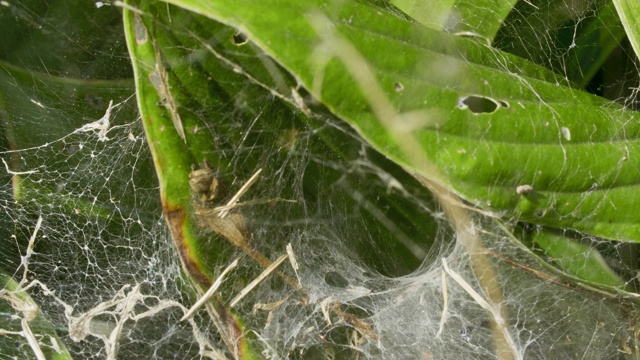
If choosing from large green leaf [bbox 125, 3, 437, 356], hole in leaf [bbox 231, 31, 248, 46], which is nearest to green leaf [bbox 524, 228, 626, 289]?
large green leaf [bbox 125, 3, 437, 356]

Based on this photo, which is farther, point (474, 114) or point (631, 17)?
point (631, 17)

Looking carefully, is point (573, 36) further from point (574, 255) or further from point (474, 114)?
point (474, 114)

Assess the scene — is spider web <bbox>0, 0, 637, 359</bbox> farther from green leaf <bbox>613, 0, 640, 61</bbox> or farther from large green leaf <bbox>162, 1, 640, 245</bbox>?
green leaf <bbox>613, 0, 640, 61</bbox>

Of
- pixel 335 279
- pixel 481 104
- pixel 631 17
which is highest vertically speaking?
pixel 631 17

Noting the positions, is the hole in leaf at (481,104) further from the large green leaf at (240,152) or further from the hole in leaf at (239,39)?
the hole in leaf at (239,39)


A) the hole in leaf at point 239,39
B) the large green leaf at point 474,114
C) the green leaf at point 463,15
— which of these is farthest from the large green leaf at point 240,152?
the green leaf at point 463,15

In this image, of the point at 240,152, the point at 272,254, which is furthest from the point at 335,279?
the point at 240,152
